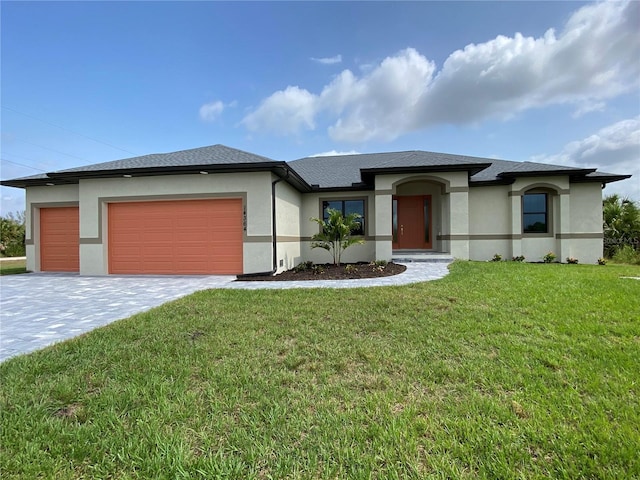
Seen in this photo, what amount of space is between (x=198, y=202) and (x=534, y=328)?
9.90 m

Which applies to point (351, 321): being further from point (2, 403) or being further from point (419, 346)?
point (2, 403)

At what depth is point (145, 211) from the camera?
421 inches

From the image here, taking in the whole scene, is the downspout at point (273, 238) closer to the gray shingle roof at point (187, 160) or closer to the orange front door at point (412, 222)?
the gray shingle roof at point (187, 160)

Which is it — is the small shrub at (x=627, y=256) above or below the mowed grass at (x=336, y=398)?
above

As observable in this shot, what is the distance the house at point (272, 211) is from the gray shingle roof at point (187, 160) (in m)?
0.08

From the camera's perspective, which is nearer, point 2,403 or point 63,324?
point 2,403

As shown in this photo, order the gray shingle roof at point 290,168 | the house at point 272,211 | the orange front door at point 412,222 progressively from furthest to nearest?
the orange front door at point 412,222 → the house at point 272,211 → the gray shingle roof at point 290,168

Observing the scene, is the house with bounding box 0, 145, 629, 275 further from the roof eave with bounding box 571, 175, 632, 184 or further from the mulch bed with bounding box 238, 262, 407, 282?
the mulch bed with bounding box 238, 262, 407, 282

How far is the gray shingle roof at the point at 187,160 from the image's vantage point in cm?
1010

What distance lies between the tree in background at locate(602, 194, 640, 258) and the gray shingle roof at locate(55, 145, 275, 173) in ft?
58.2

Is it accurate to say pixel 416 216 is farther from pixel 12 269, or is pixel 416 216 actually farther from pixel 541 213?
pixel 12 269

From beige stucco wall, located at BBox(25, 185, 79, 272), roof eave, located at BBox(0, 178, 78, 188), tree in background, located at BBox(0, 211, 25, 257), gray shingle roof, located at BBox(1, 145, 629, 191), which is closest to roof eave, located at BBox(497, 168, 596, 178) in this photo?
gray shingle roof, located at BBox(1, 145, 629, 191)

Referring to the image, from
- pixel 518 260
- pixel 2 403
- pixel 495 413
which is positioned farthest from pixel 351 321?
pixel 518 260

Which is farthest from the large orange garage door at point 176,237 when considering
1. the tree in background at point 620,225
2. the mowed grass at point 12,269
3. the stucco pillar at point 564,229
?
the tree in background at point 620,225
